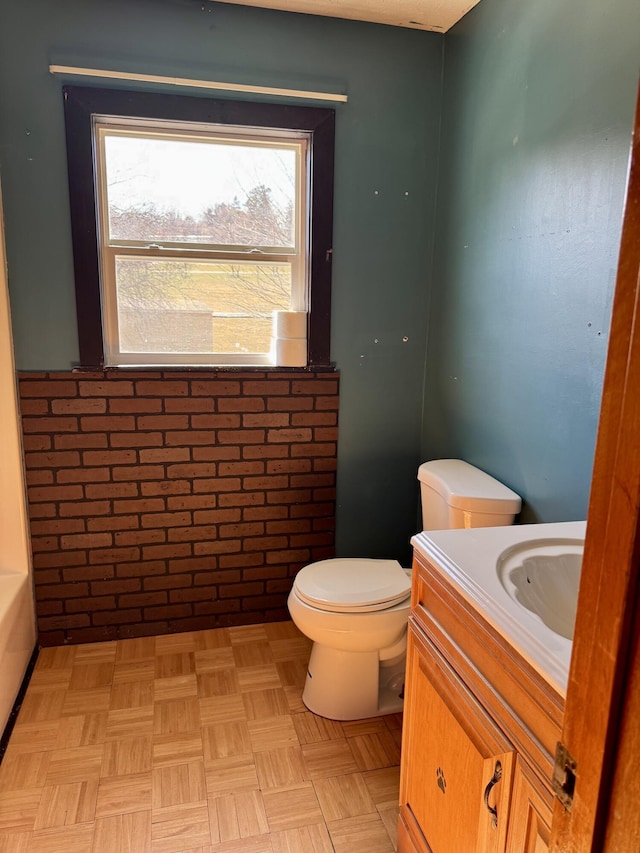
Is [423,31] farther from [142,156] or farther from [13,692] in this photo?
[13,692]

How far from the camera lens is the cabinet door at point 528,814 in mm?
867

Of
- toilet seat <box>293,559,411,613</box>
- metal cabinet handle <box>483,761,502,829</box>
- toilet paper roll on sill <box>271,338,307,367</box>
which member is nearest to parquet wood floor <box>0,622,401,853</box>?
toilet seat <box>293,559,411,613</box>

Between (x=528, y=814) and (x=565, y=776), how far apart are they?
1.46 ft

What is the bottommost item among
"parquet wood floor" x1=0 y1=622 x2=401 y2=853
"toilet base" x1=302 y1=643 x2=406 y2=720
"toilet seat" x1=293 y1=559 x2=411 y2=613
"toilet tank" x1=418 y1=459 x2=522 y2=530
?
"parquet wood floor" x1=0 y1=622 x2=401 y2=853

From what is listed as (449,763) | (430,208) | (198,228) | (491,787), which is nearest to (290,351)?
(198,228)

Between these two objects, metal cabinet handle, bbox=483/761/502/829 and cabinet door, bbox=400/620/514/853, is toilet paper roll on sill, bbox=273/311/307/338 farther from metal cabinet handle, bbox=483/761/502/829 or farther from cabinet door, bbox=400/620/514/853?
metal cabinet handle, bbox=483/761/502/829

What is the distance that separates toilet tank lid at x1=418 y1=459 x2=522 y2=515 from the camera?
184 centimetres

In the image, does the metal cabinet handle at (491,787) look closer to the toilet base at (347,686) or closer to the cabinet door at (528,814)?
the cabinet door at (528,814)

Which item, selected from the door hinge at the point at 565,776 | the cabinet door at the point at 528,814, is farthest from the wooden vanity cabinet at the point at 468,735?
the door hinge at the point at 565,776

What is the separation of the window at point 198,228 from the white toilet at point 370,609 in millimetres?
824

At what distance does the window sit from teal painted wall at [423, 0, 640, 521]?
530mm

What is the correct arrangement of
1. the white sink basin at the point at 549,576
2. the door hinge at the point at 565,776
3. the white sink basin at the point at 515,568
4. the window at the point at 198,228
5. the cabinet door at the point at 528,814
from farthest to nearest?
the window at the point at 198,228
the white sink basin at the point at 549,576
the white sink basin at the point at 515,568
the cabinet door at the point at 528,814
the door hinge at the point at 565,776

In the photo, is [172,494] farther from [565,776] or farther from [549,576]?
[565,776]

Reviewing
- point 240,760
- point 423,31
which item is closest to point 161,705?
point 240,760
